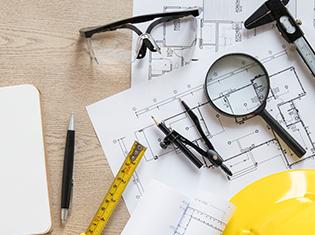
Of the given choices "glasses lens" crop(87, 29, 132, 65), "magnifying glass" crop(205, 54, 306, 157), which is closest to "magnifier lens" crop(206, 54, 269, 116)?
"magnifying glass" crop(205, 54, 306, 157)

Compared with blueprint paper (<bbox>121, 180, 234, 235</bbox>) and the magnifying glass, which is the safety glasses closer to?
the magnifying glass

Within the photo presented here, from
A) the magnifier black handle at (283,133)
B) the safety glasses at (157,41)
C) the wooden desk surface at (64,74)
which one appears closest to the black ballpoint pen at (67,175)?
the wooden desk surface at (64,74)

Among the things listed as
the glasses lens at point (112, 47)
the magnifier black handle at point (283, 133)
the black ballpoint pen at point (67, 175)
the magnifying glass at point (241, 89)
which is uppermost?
the glasses lens at point (112, 47)

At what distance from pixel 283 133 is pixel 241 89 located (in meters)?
0.09

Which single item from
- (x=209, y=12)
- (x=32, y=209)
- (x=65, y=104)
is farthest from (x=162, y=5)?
(x=32, y=209)

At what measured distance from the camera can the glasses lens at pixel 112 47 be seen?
95 centimetres

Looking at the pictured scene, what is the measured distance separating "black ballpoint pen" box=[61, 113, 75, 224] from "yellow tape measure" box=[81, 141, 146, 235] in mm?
45

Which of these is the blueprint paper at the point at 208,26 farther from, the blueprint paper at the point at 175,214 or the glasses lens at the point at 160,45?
the blueprint paper at the point at 175,214

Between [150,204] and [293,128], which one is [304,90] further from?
[150,204]

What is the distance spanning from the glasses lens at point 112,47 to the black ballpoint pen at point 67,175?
111 mm

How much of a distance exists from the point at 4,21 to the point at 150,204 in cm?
36

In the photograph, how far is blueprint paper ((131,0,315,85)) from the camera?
95 cm

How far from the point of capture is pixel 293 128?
939 millimetres

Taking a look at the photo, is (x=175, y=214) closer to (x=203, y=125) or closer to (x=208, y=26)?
(x=203, y=125)
